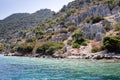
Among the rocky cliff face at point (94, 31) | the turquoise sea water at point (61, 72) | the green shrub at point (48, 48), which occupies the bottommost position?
the turquoise sea water at point (61, 72)

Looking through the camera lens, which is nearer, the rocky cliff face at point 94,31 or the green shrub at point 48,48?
the rocky cliff face at point 94,31

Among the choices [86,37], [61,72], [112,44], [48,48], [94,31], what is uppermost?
[94,31]

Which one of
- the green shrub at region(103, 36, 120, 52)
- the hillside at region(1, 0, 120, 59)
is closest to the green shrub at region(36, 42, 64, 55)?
the hillside at region(1, 0, 120, 59)

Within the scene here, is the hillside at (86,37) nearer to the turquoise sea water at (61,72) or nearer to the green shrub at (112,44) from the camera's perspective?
the green shrub at (112,44)

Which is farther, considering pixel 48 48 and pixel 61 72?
pixel 48 48

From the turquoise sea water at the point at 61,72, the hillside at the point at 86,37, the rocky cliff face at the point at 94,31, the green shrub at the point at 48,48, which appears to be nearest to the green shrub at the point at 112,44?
the hillside at the point at 86,37

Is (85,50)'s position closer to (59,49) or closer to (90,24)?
(59,49)

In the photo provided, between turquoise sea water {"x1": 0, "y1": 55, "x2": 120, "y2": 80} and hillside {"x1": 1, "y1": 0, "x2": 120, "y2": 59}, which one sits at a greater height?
hillside {"x1": 1, "y1": 0, "x2": 120, "y2": 59}

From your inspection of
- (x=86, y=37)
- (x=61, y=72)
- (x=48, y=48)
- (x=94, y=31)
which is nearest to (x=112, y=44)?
(x=94, y=31)

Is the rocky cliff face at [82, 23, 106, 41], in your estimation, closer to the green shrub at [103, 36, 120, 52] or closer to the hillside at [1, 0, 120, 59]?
the hillside at [1, 0, 120, 59]

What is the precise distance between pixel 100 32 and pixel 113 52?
1294 inches

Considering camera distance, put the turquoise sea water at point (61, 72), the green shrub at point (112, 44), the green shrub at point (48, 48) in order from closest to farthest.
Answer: the turquoise sea water at point (61, 72) → the green shrub at point (112, 44) → the green shrub at point (48, 48)

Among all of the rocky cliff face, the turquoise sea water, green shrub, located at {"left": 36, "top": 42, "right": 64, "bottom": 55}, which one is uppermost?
the rocky cliff face

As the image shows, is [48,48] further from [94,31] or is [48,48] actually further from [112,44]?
[112,44]
